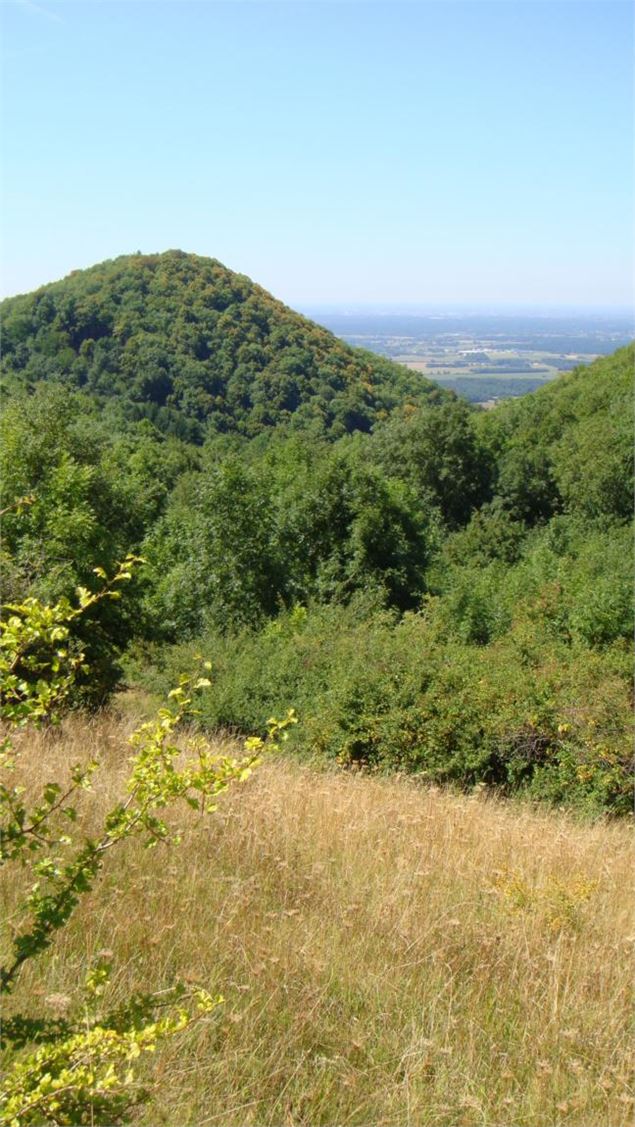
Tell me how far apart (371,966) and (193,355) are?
201ft

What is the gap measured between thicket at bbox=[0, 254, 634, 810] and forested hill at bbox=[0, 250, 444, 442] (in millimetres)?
7677

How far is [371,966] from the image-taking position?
288cm

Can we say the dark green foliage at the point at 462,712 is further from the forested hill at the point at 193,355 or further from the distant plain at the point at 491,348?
the distant plain at the point at 491,348

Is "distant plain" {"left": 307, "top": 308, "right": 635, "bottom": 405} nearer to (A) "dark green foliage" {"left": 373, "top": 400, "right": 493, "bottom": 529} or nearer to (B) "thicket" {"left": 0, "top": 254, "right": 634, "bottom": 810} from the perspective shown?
(A) "dark green foliage" {"left": 373, "top": 400, "right": 493, "bottom": 529}

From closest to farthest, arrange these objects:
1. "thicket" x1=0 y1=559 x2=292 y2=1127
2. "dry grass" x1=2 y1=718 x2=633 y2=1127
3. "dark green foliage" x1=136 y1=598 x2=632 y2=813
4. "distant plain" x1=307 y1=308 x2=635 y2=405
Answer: "thicket" x1=0 y1=559 x2=292 y2=1127, "dry grass" x1=2 y1=718 x2=633 y2=1127, "dark green foliage" x1=136 y1=598 x2=632 y2=813, "distant plain" x1=307 y1=308 x2=635 y2=405

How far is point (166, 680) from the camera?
1347 centimetres

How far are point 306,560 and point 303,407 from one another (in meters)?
38.0

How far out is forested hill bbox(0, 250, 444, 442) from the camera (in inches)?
2217

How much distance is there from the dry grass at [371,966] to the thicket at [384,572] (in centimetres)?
194

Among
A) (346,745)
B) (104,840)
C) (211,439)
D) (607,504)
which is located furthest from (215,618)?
(211,439)

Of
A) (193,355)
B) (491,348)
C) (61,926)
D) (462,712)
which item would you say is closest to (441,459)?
(462,712)

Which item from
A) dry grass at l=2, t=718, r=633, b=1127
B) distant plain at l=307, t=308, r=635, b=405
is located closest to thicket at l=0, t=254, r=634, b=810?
dry grass at l=2, t=718, r=633, b=1127

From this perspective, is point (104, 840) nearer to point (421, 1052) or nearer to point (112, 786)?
point (421, 1052)

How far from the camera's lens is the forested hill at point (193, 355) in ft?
185
